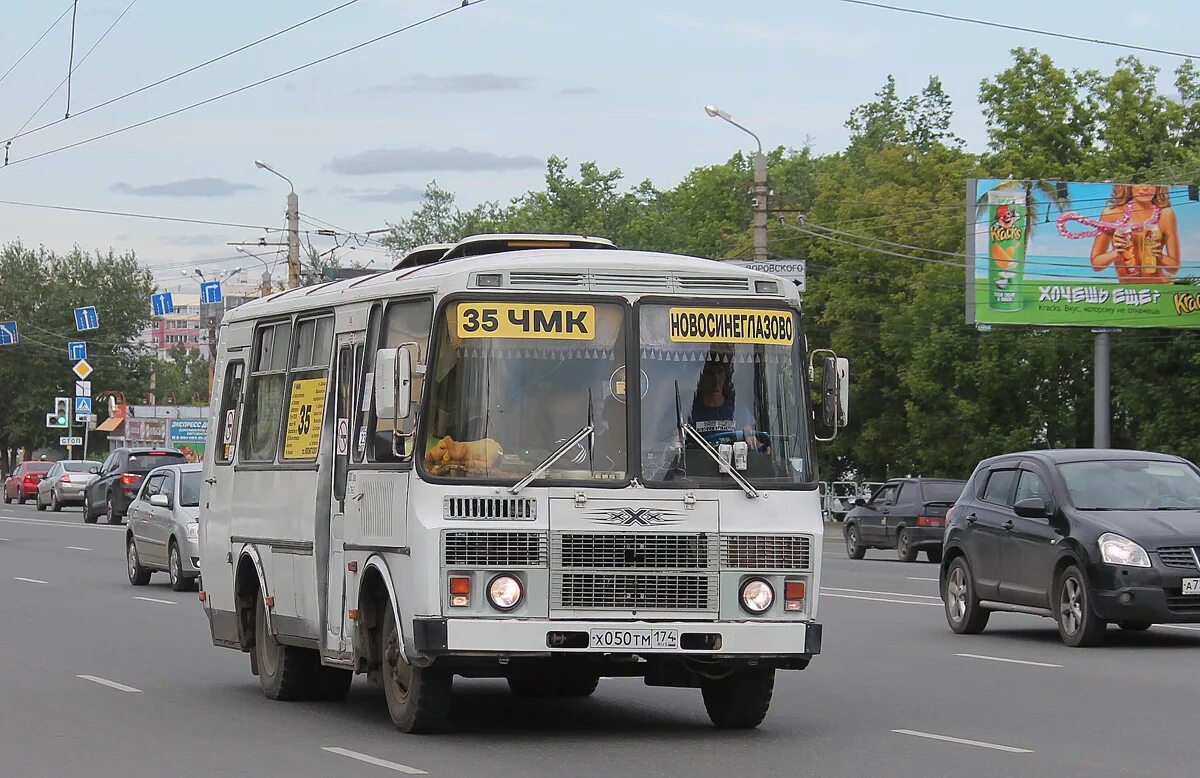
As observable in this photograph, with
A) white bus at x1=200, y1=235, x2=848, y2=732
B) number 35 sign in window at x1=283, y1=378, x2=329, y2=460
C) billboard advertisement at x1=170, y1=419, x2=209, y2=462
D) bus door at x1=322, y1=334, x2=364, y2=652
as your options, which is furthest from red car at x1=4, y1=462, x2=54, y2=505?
white bus at x1=200, y1=235, x2=848, y2=732

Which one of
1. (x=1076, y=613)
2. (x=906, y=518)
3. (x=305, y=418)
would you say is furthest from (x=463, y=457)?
(x=906, y=518)

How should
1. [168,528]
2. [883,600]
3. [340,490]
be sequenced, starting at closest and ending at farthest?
[340,490] < [883,600] < [168,528]

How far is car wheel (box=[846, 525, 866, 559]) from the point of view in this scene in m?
39.2

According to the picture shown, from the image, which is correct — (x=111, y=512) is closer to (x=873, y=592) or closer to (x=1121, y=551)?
(x=873, y=592)

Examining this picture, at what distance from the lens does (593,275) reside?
1179cm

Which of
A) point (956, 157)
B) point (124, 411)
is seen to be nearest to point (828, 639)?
point (956, 157)

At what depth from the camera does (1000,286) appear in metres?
47.2

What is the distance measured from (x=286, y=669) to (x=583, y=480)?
3.68 metres

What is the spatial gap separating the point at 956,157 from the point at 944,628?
52.4 m

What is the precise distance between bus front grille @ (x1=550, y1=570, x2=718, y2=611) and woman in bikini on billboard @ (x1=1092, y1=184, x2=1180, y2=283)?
122ft

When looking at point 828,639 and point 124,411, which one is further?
point 124,411

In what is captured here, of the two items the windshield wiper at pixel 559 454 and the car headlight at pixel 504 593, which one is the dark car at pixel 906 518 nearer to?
the windshield wiper at pixel 559 454

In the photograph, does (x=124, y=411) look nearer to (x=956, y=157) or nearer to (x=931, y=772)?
(x=956, y=157)

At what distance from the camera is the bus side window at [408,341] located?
11617 millimetres
